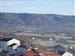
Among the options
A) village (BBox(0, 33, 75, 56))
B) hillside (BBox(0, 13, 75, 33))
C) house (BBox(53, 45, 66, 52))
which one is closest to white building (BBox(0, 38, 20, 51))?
village (BBox(0, 33, 75, 56))

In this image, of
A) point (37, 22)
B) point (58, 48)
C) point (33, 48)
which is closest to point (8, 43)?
point (33, 48)

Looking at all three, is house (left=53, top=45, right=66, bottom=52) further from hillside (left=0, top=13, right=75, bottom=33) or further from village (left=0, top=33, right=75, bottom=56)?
hillside (left=0, top=13, right=75, bottom=33)

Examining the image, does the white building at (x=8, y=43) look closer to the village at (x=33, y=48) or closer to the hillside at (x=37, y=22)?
the village at (x=33, y=48)

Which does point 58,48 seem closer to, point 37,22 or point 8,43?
point 37,22

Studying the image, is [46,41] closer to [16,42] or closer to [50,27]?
[50,27]

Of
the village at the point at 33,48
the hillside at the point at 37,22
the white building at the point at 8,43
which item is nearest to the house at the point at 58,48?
the village at the point at 33,48

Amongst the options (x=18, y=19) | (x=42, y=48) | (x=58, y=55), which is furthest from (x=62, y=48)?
(x=18, y=19)

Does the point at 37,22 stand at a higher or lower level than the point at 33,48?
higher
